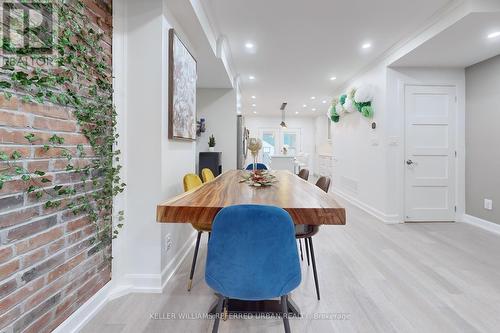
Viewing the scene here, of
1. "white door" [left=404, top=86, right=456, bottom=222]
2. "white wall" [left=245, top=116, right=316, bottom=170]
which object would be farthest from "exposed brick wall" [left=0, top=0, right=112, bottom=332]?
"white wall" [left=245, top=116, right=316, bottom=170]

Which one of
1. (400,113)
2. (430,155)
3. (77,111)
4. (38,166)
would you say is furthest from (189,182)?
(430,155)

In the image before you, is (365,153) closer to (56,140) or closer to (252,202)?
(252,202)

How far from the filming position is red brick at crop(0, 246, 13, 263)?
1029mm

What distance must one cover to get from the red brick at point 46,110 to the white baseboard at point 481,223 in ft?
15.6

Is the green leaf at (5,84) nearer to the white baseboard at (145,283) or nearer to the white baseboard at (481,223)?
the white baseboard at (145,283)

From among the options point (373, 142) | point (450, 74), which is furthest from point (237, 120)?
point (450, 74)

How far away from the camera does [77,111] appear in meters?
1.46

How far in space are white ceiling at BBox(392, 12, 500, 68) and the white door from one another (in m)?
0.42

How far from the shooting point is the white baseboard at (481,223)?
3.33 m

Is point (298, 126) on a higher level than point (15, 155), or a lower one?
higher

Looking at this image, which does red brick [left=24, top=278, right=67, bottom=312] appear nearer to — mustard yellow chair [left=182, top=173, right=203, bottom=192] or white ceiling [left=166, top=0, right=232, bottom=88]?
mustard yellow chair [left=182, top=173, right=203, bottom=192]

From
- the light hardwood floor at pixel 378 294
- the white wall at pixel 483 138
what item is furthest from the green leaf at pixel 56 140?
the white wall at pixel 483 138

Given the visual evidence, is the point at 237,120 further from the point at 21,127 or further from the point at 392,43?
the point at 21,127

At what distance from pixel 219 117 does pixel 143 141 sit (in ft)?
10.9
